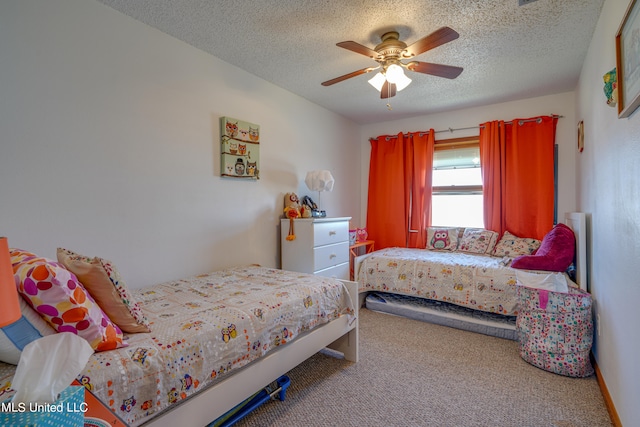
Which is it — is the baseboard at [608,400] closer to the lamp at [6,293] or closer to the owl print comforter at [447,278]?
the owl print comforter at [447,278]

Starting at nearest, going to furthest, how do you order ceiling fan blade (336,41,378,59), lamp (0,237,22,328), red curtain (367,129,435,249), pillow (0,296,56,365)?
lamp (0,237,22,328)
pillow (0,296,56,365)
ceiling fan blade (336,41,378,59)
red curtain (367,129,435,249)

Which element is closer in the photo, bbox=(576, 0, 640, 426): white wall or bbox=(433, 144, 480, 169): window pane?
bbox=(576, 0, 640, 426): white wall

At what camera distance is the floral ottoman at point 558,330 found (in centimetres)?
210

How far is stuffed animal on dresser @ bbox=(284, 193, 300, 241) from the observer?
3.08 metres

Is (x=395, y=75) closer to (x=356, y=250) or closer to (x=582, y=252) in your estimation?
(x=582, y=252)

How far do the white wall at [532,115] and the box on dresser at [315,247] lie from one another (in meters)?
2.01

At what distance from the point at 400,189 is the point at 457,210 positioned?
793 mm

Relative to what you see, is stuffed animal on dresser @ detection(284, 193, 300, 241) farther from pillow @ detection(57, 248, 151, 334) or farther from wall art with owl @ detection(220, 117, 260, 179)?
pillow @ detection(57, 248, 151, 334)

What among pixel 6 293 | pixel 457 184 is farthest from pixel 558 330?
pixel 6 293

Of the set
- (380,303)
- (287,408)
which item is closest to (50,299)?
(287,408)

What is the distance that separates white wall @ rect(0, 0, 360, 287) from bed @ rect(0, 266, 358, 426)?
0.44 meters

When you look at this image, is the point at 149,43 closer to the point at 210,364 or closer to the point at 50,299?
the point at 50,299

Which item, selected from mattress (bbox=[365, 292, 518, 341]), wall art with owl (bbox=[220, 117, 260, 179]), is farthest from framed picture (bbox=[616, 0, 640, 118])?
wall art with owl (bbox=[220, 117, 260, 179])

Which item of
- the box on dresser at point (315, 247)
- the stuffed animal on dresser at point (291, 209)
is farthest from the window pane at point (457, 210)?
the stuffed animal on dresser at point (291, 209)
